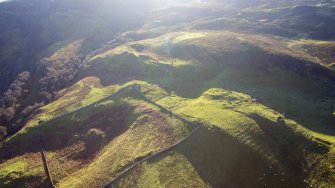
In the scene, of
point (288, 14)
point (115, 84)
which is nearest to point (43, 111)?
point (115, 84)

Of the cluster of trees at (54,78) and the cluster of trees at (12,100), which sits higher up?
the cluster of trees at (54,78)

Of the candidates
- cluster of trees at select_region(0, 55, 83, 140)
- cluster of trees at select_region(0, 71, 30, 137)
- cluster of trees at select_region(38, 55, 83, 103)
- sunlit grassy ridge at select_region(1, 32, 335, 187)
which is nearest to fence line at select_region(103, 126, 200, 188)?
sunlit grassy ridge at select_region(1, 32, 335, 187)

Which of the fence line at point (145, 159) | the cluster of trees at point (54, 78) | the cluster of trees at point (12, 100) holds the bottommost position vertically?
the cluster of trees at point (12, 100)

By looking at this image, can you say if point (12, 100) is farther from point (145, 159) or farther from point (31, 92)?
point (145, 159)

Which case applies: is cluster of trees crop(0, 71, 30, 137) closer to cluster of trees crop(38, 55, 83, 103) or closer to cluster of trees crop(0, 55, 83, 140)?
cluster of trees crop(0, 55, 83, 140)

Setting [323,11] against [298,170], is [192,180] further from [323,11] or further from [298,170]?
[323,11]

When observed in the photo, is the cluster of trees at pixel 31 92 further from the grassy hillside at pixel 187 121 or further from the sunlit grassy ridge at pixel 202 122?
the sunlit grassy ridge at pixel 202 122

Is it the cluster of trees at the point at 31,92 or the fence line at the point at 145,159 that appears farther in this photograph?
the cluster of trees at the point at 31,92

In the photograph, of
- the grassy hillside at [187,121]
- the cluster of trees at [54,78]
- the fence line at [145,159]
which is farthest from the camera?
the cluster of trees at [54,78]

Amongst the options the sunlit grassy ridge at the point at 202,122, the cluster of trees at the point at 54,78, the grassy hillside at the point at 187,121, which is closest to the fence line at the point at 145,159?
the grassy hillside at the point at 187,121

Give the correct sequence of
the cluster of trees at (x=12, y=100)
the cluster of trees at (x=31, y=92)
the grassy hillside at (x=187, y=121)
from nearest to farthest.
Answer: the grassy hillside at (x=187, y=121)
the cluster of trees at (x=31, y=92)
the cluster of trees at (x=12, y=100)

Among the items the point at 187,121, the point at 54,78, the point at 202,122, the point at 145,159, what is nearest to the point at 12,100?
the point at 54,78
